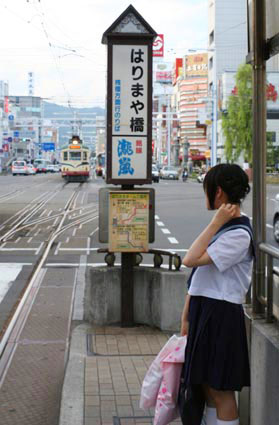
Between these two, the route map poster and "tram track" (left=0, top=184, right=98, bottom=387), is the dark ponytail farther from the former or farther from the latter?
the route map poster

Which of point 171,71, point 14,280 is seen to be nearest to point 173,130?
point 171,71

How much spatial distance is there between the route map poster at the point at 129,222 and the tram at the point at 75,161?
46939mm

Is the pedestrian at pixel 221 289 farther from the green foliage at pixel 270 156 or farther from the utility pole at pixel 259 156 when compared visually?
the green foliage at pixel 270 156

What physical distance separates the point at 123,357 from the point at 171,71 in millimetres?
157673

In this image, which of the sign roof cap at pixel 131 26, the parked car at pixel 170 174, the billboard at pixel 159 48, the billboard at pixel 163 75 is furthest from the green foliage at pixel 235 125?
the billboard at pixel 163 75

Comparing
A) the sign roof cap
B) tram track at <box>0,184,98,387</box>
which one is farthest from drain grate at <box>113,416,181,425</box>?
the sign roof cap

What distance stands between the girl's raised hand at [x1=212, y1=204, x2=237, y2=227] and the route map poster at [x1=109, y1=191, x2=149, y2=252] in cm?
374

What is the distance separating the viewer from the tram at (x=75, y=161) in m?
53.9

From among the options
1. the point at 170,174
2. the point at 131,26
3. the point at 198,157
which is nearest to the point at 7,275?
the point at 131,26

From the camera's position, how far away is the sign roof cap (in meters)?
7.05

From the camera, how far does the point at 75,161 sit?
54.1 metres

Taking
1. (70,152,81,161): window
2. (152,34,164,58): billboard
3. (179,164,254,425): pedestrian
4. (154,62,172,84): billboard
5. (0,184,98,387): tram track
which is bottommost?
(0,184,98,387): tram track

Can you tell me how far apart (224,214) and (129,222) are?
3833 mm

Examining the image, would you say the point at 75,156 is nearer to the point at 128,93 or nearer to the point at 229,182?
the point at 128,93
